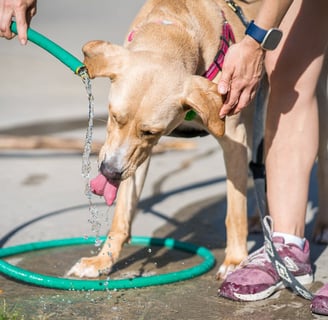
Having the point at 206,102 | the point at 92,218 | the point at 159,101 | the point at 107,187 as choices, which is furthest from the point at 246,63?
the point at 92,218

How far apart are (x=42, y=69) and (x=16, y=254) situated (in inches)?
304

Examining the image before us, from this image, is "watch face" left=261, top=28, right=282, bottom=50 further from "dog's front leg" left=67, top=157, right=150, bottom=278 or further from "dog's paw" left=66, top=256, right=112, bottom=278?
"dog's paw" left=66, top=256, right=112, bottom=278

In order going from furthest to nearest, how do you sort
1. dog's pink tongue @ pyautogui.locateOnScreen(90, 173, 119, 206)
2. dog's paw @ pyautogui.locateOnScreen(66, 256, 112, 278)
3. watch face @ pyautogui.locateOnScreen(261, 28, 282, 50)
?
dog's paw @ pyautogui.locateOnScreen(66, 256, 112, 278)
dog's pink tongue @ pyautogui.locateOnScreen(90, 173, 119, 206)
watch face @ pyautogui.locateOnScreen(261, 28, 282, 50)

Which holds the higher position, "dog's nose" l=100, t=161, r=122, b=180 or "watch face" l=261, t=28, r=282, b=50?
"watch face" l=261, t=28, r=282, b=50

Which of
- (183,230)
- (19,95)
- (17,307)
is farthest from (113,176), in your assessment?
(19,95)

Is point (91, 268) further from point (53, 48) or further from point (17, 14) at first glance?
point (17, 14)

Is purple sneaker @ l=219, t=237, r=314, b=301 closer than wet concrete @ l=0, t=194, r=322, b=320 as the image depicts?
No

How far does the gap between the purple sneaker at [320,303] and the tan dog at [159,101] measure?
0.66 m

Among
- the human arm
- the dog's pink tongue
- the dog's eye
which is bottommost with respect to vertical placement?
the dog's pink tongue

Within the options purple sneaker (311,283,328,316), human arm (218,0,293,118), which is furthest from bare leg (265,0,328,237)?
purple sneaker (311,283,328,316)

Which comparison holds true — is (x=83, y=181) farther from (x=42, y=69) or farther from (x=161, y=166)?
(x=42, y=69)

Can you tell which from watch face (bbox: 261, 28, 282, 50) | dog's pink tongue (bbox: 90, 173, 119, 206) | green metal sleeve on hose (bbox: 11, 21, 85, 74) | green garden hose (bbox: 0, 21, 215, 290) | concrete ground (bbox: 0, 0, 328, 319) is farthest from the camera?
green metal sleeve on hose (bbox: 11, 21, 85, 74)

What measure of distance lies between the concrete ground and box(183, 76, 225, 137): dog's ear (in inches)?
31.8

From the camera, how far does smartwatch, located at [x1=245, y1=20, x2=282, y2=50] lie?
3766 millimetres
